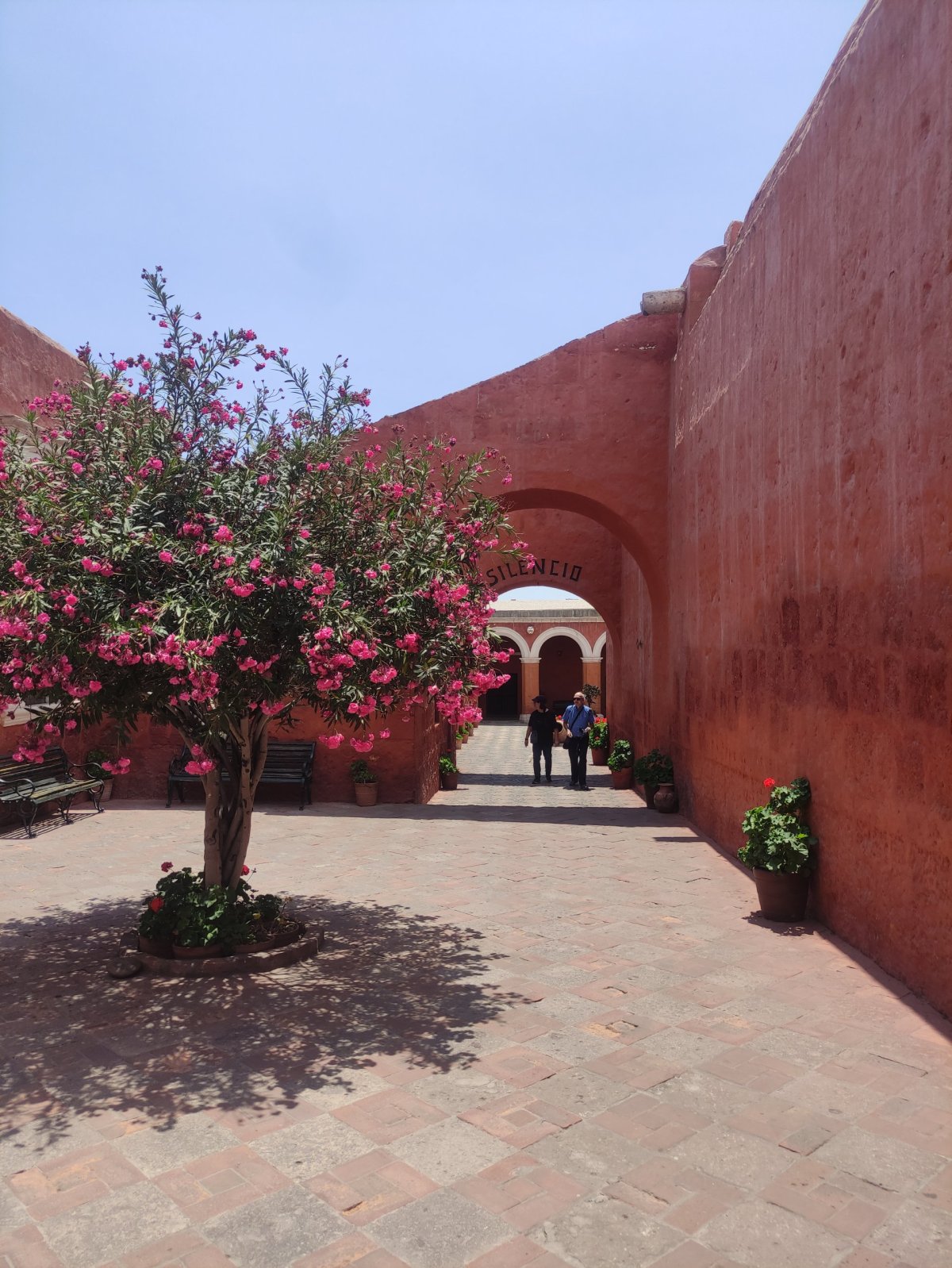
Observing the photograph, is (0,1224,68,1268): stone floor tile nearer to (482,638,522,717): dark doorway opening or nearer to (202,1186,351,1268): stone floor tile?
(202,1186,351,1268): stone floor tile

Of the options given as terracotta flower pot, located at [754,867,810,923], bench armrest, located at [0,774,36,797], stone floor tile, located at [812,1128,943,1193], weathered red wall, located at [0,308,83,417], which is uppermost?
weathered red wall, located at [0,308,83,417]

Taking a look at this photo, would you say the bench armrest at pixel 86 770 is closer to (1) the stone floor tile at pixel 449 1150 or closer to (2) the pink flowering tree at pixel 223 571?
(2) the pink flowering tree at pixel 223 571

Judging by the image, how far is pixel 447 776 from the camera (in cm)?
1489

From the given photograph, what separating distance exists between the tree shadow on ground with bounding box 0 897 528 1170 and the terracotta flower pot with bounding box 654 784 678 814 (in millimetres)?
5908

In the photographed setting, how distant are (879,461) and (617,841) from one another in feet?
17.5

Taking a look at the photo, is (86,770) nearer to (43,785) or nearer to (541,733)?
(43,785)

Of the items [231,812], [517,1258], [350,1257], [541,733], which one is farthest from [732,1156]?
[541,733]

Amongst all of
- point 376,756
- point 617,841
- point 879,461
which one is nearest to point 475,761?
point 376,756

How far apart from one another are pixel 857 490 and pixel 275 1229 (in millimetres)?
4749

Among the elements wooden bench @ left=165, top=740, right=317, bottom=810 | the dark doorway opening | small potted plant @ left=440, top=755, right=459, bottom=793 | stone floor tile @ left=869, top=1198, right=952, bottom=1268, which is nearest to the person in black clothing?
small potted plant @ left=440, top=755, right=459, bottom=793

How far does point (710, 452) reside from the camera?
9.70 m

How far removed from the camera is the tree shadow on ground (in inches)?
149

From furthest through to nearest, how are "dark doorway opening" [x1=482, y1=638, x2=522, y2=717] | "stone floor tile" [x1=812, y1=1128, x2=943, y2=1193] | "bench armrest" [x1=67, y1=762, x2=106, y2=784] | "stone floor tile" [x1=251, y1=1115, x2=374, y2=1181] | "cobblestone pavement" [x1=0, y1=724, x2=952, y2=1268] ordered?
"dark doorway opening" [x1=482, y1=638, x2=522, y2=717], "bench armrest" [x1=67, y1=762, x2=106, y2=784], "stone floor tile" [x1=251, y1=1115, x2=374, y2=1181], "stone floor tile" [x1=812, y1=1128, x2=943, y2=1193], "cobblestone pavement" [x1=0, y1=724, x2=952, y2=1268]

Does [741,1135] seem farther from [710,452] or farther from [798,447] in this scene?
[710,452]
